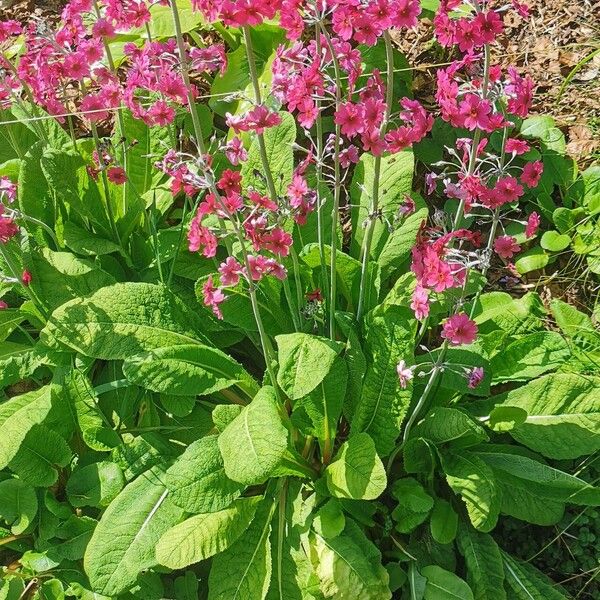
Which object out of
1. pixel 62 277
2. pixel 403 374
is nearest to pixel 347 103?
pixel 403 374

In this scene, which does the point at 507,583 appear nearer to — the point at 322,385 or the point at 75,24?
the point at 322,385

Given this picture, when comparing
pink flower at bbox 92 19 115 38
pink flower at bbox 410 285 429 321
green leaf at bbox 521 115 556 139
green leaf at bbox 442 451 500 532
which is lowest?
green leaf at bbox 442 451 500 532

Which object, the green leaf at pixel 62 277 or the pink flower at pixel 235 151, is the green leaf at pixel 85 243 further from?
the pink flower at pixel 235 151

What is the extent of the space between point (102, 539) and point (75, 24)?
1999 mm

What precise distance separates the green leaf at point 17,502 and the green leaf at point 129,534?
16.3 inches

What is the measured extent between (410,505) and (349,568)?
0.34 meters

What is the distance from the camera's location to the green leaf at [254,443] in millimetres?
2748

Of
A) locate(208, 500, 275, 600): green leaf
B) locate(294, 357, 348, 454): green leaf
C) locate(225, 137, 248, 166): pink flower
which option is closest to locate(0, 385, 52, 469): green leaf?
locate(208, 500, 275, 600): green leaf

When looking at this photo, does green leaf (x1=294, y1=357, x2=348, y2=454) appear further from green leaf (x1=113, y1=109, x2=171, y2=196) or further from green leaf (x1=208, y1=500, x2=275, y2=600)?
green leaf (x1=113, y1=109, x2=171, y2=196)

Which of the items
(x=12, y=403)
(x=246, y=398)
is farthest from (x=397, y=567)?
(x=12, y=403)

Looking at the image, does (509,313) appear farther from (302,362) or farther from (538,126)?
(538,126)

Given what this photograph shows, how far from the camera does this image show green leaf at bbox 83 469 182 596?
9.64ft

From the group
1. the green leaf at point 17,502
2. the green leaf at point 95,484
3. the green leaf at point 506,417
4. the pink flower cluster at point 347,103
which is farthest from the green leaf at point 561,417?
the green leaf at point 17,502

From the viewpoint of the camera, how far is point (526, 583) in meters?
2.99
